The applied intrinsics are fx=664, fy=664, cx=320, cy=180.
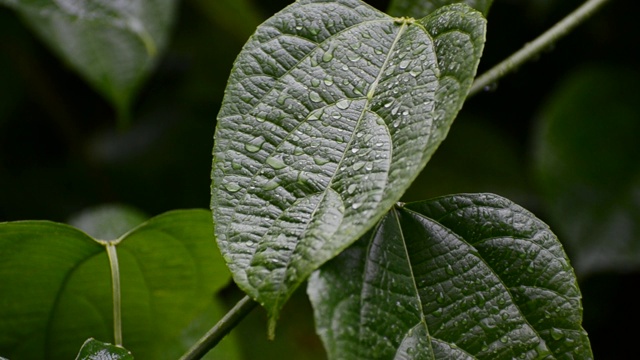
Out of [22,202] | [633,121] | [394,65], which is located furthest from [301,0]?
[22,202]

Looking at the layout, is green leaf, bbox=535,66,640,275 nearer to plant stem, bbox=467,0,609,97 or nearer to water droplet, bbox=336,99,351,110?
plant stem, bbox=467,0,609,97

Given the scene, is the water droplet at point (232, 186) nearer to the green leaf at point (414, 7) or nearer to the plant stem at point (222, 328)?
the plant stem at point (222, 328)

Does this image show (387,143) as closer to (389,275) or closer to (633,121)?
(389,275)

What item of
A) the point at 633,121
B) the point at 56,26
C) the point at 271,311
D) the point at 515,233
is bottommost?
the point at 271,311

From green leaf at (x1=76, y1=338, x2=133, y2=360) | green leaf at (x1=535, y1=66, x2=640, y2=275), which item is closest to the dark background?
green leaf at (x1=535, y1=66, x2=640, y2=275)

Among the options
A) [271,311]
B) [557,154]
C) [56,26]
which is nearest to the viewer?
[271,311]

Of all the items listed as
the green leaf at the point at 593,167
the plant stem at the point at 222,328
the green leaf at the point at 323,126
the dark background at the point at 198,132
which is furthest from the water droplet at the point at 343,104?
the dark background at the point at 198,132
